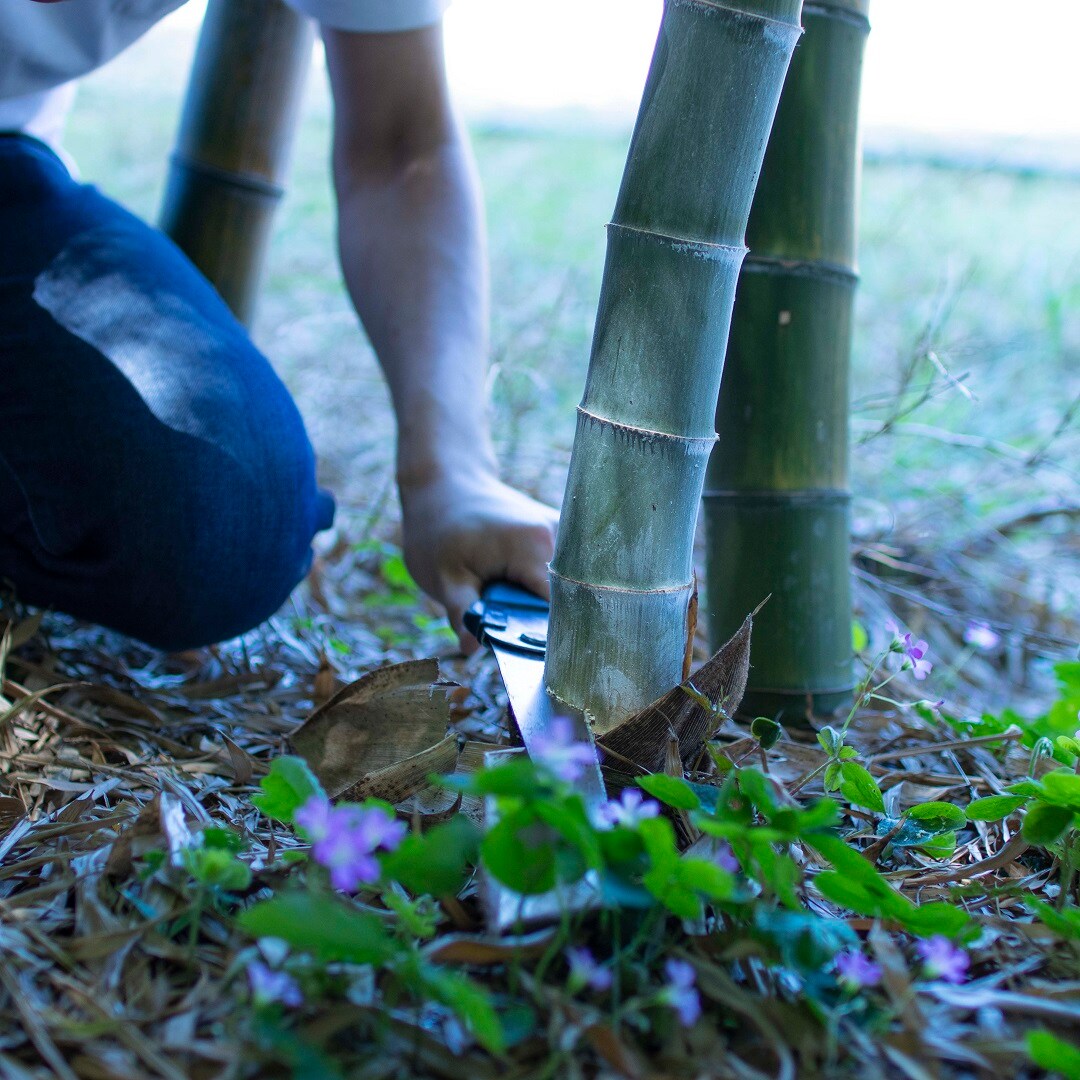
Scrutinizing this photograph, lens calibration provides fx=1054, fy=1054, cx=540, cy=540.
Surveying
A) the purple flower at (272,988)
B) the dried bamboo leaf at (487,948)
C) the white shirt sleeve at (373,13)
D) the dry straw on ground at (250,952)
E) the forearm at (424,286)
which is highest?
the white shirt sleeve at (373,13)

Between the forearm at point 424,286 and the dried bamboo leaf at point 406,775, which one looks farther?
the forearm at point 424,286

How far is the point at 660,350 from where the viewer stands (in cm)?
76

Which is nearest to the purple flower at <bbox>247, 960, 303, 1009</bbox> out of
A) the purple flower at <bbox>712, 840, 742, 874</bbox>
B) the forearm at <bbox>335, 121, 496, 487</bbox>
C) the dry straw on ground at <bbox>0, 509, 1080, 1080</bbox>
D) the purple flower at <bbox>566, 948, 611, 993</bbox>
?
the dry straw on ground at <bbox>0, 509, 1080, 1080</bbox>

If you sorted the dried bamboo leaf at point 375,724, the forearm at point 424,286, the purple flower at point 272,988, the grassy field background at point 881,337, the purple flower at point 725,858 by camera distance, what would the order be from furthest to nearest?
the grassy field background at point 881,337 → the forearm at point 424,286 → the dried bamboo leaf at point 375,724 → the purple flower at point 725,858 → the purple flower at point 272,988

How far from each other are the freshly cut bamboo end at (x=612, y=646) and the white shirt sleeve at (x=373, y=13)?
3.26ft

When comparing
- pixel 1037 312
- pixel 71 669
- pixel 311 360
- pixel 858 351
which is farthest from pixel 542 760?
pixel 1037 312

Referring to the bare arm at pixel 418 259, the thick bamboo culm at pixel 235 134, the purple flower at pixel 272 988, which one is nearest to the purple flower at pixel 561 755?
the purple flower at pixel 272 988

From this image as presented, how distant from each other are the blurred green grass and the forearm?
327 millimetres

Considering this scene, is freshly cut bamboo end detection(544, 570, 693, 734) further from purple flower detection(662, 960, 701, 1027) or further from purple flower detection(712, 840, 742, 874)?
purple flower detection(662, 960, 701, 1027)

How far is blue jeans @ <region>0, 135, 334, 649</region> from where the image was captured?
1228mm

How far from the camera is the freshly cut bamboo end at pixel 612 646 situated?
31.7 inches

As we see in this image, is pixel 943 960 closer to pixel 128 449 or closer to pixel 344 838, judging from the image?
pixel 344 838

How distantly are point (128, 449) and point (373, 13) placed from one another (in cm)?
70

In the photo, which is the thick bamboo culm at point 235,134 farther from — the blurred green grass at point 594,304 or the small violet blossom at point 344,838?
the small violet blossom at point 344,838
